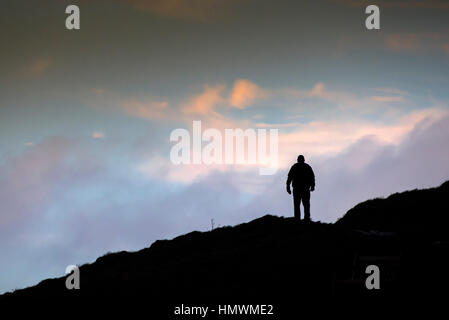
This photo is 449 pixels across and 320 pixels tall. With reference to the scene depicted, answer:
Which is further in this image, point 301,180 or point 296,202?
point 296,202

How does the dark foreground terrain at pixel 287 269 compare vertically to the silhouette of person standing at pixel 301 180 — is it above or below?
below

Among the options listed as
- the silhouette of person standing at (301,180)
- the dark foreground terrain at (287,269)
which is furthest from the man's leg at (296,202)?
the dark foreground terrain at (287,269)

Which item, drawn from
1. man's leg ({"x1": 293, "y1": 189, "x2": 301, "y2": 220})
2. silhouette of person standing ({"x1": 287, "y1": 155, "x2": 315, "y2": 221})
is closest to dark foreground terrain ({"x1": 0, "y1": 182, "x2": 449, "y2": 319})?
man's leg ({"x1": 293, "y1": 189, "x2": 301, "y2": 220})

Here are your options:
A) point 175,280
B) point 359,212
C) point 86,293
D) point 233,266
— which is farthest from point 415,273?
point 359,212

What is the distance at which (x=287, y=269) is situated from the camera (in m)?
17.1

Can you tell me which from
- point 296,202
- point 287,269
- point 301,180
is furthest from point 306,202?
point 287,269

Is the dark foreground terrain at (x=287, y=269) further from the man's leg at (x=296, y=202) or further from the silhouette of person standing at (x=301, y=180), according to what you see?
the silhouette of person standing at (x=301, y=180)

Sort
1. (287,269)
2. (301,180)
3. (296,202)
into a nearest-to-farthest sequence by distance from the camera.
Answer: (287,269)
(301,180)
(296,202)

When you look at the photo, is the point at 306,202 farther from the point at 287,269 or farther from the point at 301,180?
the point at 287,269

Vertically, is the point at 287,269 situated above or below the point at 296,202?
below

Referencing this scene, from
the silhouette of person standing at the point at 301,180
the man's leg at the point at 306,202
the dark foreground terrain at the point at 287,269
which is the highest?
the silhouette of person standing at the point at 301,180

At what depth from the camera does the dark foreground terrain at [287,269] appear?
14.6 metres

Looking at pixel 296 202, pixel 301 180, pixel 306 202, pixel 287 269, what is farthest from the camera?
pixel 296 202

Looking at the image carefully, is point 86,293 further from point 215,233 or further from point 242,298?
point 215,233
